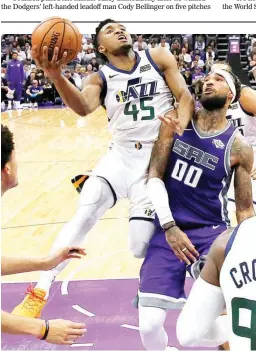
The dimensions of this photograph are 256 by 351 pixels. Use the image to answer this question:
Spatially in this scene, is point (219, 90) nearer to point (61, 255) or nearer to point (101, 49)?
point (101, 49)

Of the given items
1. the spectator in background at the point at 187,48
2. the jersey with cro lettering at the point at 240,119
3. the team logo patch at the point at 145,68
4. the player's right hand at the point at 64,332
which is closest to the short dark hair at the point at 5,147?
the player's right hand at the point at 64,332

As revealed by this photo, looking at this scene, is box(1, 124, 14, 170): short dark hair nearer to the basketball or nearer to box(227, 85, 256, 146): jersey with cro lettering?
the basketball

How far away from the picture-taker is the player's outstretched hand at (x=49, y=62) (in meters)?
3.00

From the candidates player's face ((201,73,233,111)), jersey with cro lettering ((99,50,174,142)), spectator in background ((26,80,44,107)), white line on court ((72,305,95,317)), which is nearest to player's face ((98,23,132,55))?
jersey with cro lettering ((99,50,174,142))

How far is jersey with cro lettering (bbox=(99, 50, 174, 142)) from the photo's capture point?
3393mm

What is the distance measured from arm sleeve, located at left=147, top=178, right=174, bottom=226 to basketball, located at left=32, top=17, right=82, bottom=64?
788mm

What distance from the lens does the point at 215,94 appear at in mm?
2918

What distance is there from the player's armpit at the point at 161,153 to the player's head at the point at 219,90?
0.23 m

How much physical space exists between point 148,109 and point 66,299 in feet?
5.22

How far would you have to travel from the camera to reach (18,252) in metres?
5.12

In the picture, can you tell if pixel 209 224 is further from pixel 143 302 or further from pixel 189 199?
pixel 143 302

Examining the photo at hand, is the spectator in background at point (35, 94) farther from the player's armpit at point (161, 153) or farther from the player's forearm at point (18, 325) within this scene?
the player's forearm at point (18, 325)

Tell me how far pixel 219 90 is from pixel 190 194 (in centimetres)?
53

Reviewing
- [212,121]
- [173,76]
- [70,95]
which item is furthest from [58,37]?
[212,121]
